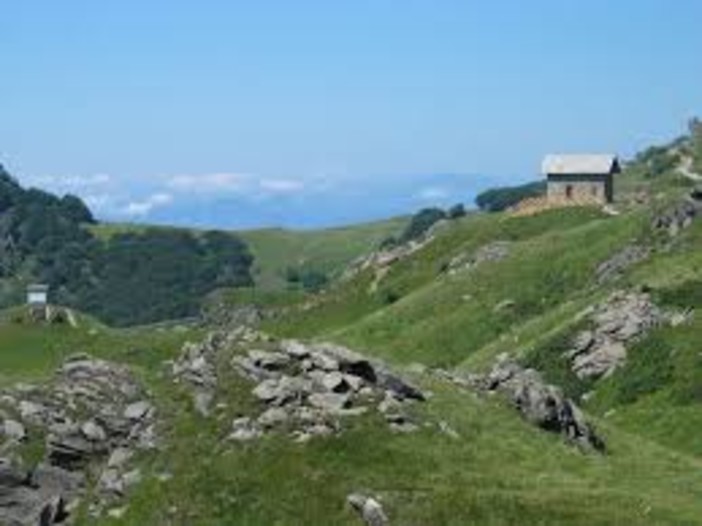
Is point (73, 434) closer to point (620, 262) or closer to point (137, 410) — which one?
point (137, 410)

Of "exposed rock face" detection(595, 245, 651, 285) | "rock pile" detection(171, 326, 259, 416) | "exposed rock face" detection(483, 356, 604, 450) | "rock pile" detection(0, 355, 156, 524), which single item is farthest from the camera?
"exposed rock face" detection(595, 245, 651, 285)

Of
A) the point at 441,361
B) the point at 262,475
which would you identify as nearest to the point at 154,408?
the point at 262,475

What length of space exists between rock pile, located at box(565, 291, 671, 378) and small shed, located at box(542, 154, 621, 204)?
75121 mm

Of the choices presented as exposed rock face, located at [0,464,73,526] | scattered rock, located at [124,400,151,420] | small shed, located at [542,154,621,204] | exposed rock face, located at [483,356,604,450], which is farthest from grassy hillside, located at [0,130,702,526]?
small shed, located at [542,154,621,204]

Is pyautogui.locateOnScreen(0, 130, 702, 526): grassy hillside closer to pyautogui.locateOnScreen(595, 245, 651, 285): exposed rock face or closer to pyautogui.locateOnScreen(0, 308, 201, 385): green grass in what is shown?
pyautogui.locateOnScreen(0, 308, 201, 385): green grass

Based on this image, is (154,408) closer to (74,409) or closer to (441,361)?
(74,409)

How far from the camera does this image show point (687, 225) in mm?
102562

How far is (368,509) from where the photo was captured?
136 feet

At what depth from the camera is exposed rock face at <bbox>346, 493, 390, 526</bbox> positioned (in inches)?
1620

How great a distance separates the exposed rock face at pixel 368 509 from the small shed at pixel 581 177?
4621 inches

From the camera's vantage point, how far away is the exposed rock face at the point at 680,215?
104 meters

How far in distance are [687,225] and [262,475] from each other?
212ft

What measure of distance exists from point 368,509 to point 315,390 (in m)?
6.79

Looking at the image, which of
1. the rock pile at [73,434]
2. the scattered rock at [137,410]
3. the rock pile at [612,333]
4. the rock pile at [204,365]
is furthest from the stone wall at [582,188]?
the scattered rock at [137,410]
